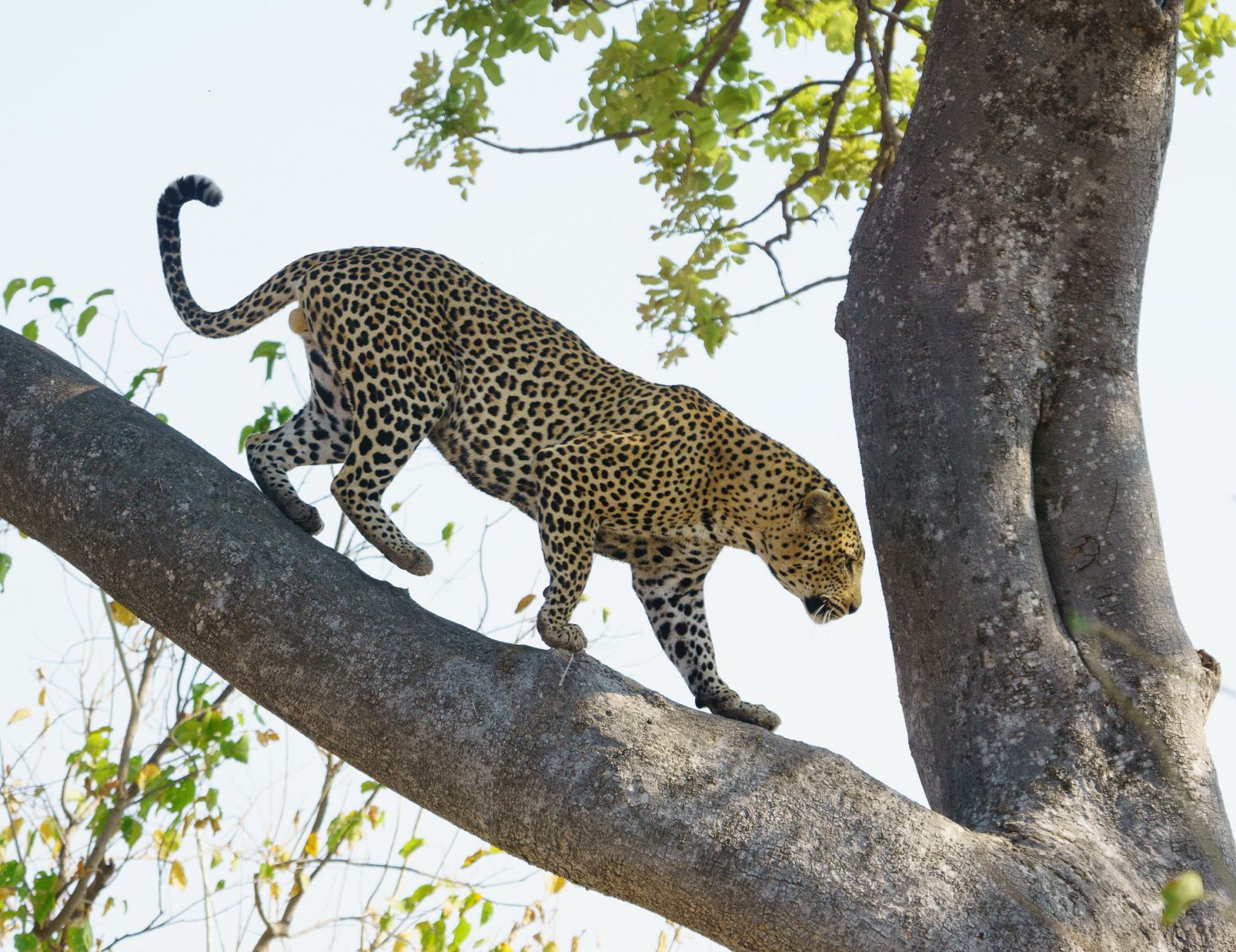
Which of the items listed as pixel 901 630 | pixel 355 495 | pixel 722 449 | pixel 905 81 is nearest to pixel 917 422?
pixel 901 630

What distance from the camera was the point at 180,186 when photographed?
21.6 feet

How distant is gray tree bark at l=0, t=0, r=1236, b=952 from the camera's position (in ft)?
13.3

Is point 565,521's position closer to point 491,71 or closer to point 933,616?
point 933,616

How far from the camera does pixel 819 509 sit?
250 inches

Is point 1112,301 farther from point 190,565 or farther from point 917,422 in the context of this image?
point 190,565

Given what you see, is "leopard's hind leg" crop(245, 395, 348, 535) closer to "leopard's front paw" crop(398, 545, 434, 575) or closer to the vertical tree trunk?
"leopard's front paw" crop(398, 545, 434, 575)

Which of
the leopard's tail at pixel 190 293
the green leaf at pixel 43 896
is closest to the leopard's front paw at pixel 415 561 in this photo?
the leopard's tail at pixel 190 293

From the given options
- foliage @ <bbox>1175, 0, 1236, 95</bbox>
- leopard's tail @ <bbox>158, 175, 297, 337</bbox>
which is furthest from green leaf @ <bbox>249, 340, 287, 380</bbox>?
foliage @ <bbox>1175, 0, 1236, 95</bbox>

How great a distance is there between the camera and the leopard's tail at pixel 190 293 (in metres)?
6.40

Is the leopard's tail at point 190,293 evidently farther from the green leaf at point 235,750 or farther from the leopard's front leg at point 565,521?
the green leaf at point 235,750

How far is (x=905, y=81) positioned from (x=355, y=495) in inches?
224

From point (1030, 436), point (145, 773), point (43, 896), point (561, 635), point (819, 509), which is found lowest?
point (43, 896)

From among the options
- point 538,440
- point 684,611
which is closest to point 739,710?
point 684,611

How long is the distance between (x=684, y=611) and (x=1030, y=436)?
6.03ft
